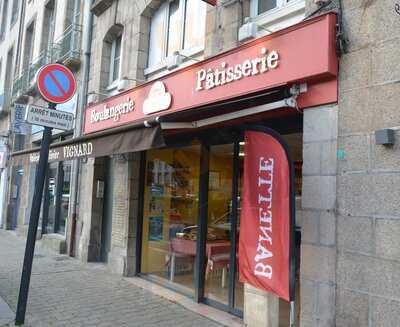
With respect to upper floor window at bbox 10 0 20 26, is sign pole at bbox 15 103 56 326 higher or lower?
lower

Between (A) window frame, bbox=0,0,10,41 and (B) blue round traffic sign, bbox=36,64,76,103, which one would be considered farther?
(A) window frame, bbox=0,0,10,41

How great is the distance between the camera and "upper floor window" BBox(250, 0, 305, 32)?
5.39 metres

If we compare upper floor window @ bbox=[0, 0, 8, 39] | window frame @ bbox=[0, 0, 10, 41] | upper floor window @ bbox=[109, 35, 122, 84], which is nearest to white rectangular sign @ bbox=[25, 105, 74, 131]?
upper floor window @ bbox=[109, 35, 122, 84]

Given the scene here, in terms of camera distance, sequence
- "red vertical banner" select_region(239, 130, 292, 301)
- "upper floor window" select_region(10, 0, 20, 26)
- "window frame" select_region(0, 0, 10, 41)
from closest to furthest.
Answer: "red vertical banner" select_region(239, 130, 292, 301), "upper floor window" select_region(10, 0, 20, 26), "window frame" select_region(0, 0, 10, 41)

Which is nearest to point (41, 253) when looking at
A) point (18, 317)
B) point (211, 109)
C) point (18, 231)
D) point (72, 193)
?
point (72, 193)

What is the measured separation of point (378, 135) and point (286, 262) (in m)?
1.46

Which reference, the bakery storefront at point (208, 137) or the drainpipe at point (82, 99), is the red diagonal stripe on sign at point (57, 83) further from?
the drainpipe at point (82, 99)

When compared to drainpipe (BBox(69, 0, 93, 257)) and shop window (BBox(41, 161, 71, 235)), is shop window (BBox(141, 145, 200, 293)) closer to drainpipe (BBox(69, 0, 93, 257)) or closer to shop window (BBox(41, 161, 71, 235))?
drainpipe (BBox(69, 0, 93, 257))

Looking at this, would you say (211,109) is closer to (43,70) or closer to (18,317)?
(43,70)

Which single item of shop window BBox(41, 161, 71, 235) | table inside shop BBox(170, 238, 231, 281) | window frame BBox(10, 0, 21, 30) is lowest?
table inside shop BBox(170, 238, 231, 281)

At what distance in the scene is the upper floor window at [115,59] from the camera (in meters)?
10.2

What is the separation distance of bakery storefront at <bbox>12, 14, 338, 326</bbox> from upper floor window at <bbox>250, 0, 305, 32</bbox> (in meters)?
0.64

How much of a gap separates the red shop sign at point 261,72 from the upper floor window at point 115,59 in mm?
2904

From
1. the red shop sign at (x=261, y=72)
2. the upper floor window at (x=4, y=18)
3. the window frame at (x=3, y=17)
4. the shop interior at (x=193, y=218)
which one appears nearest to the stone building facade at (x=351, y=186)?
the red shop sign at (x=261, y=72)
